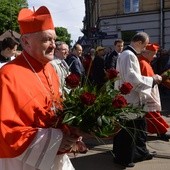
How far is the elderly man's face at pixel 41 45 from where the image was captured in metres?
2.77

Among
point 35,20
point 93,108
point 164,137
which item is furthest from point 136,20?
point 93,108

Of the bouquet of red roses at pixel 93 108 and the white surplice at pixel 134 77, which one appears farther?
the white surplice at pixel 134 77

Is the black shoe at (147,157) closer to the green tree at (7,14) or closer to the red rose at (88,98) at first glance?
the red rose at (88,98)

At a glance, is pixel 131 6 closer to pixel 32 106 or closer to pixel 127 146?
pixel 127 146

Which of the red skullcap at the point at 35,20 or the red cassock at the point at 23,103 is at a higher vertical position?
the red skullcap at the point at 35,20

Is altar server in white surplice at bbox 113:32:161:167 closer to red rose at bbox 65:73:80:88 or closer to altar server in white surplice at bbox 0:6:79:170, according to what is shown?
altar server in white surplice at bbox 0:6:79:170

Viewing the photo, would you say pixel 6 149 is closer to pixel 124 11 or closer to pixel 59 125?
pixel 59 125

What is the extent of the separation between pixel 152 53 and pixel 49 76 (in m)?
3.42

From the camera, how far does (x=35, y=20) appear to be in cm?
282

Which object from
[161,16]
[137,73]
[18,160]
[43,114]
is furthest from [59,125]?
[161,16]

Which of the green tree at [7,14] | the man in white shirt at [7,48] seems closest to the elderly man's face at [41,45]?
the man in white shirt at [7,48]

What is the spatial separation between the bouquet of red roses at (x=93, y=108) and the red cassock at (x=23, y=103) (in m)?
0.16

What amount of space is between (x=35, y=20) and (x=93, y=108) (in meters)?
0.77

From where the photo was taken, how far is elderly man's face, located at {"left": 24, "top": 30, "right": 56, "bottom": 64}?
2.77 m
